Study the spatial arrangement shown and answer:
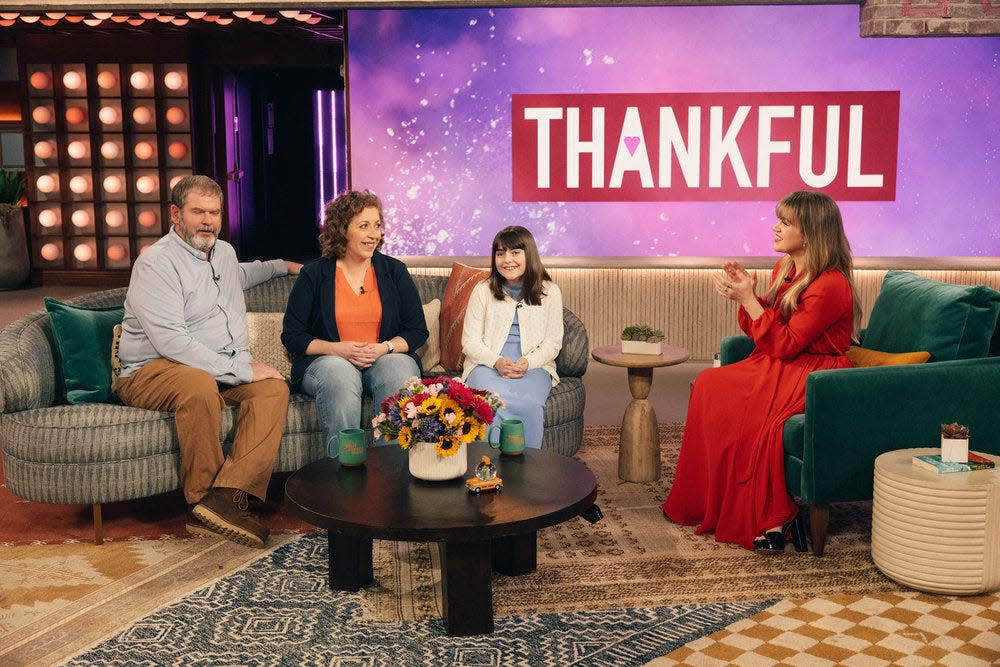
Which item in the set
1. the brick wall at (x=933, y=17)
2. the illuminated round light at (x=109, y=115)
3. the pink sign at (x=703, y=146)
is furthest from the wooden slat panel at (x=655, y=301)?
the illuminated round light at (x=109, y=115)

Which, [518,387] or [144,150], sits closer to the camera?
[518,387]

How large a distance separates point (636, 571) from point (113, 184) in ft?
26.8

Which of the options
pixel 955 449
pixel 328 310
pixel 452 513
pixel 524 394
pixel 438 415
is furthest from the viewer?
pixel 328 310

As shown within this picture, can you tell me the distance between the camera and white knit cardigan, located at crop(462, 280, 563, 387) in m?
4.32

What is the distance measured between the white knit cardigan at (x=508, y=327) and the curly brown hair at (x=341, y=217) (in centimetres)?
52

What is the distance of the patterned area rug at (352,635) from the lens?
2865 millimetres

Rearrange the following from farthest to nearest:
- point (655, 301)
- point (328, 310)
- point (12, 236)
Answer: point (12, 236)
point (655, 301)
point (328, 310)

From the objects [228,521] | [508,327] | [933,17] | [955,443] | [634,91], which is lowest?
[228,521]

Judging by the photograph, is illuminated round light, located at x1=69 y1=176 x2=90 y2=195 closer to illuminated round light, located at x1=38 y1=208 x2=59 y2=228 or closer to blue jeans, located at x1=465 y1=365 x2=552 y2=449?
illuminated round light, located at x1=38 y1=208 x2=59 y2=228

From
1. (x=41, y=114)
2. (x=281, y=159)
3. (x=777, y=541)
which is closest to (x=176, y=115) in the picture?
(x=41, y=114)

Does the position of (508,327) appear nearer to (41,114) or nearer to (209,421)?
(209,421)

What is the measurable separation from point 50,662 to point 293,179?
10.2m

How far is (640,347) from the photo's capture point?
451 centimetres

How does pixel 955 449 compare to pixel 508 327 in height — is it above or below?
below
